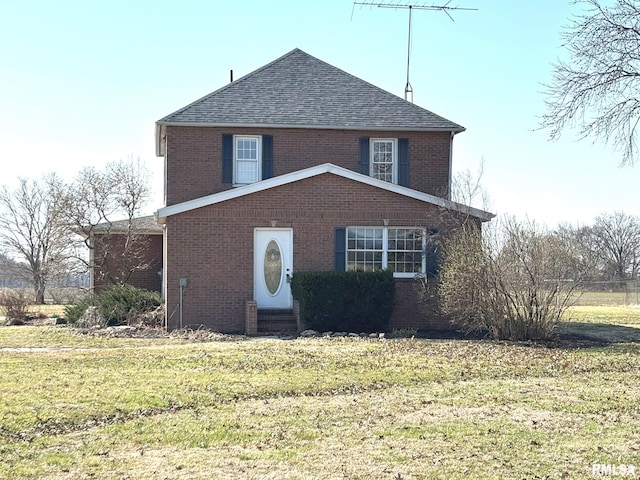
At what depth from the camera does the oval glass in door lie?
20031 mm

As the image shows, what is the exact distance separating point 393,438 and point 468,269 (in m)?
9.99

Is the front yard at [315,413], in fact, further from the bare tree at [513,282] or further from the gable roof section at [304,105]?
the gable roof section at [304,105]

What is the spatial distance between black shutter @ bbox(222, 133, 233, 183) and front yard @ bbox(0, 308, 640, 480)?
26.5 feet

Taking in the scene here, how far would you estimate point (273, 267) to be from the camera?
20.1m

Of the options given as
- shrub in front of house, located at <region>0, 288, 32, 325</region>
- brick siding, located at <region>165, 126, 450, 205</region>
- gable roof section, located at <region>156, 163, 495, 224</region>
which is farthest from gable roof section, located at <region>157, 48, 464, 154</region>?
shrub in front of house, located at <region>0, 288, 32, 325</region>

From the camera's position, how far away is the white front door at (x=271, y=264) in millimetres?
20000

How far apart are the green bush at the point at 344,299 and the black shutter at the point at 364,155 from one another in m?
5.07

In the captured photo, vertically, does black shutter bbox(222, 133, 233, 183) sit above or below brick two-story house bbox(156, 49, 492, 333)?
above

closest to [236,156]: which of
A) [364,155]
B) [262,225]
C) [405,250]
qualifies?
[262,225]

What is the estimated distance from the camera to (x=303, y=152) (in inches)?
897

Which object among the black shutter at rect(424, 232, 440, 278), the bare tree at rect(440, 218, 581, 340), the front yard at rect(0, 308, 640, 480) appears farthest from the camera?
the black shutter at rect(424, 232, 440, 278)

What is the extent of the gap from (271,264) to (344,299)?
8.47 ft

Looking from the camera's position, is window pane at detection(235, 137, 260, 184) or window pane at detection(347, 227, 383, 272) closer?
window pane at detection(347, 227, 383, 272)

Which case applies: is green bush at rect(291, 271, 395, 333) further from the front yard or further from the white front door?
the front yard
